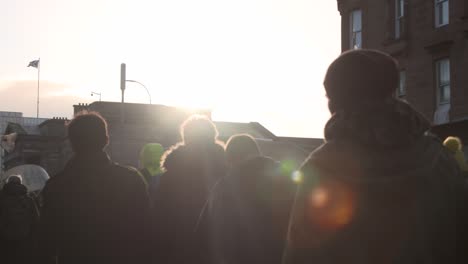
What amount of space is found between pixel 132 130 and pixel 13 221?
1905 inches

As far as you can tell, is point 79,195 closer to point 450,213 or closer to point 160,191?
point 160,191

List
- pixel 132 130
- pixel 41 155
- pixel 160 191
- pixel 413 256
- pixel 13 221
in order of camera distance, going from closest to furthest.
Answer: pixel 413 256 < pixel 160 191 < pixel 13 221 < pixel 132 130 < pixel 41 155

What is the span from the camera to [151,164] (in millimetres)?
8281

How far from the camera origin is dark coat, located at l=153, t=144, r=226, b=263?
244 inches

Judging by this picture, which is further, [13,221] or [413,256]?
[13,221]

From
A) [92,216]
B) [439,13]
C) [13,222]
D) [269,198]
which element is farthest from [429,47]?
[92,216]

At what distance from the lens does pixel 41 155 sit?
221 feet

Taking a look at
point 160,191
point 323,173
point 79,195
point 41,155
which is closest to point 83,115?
point 79,195

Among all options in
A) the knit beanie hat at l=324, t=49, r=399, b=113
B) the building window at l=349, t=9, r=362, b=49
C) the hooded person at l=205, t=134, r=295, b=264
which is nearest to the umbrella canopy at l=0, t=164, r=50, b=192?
the hooded person at l=205, t=134, r=295, b=264

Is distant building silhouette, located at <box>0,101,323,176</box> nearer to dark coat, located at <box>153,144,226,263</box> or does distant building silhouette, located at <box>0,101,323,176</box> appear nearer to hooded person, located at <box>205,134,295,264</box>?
dark coat, located at <box>153,144,226,263</box>

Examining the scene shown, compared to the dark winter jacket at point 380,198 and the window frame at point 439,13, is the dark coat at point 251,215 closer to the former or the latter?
the dark winter jacket at point 380,198

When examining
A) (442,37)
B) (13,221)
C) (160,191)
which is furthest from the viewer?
(442,37)

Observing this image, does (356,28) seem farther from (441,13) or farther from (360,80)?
(360,80)

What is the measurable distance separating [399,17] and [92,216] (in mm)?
24706
